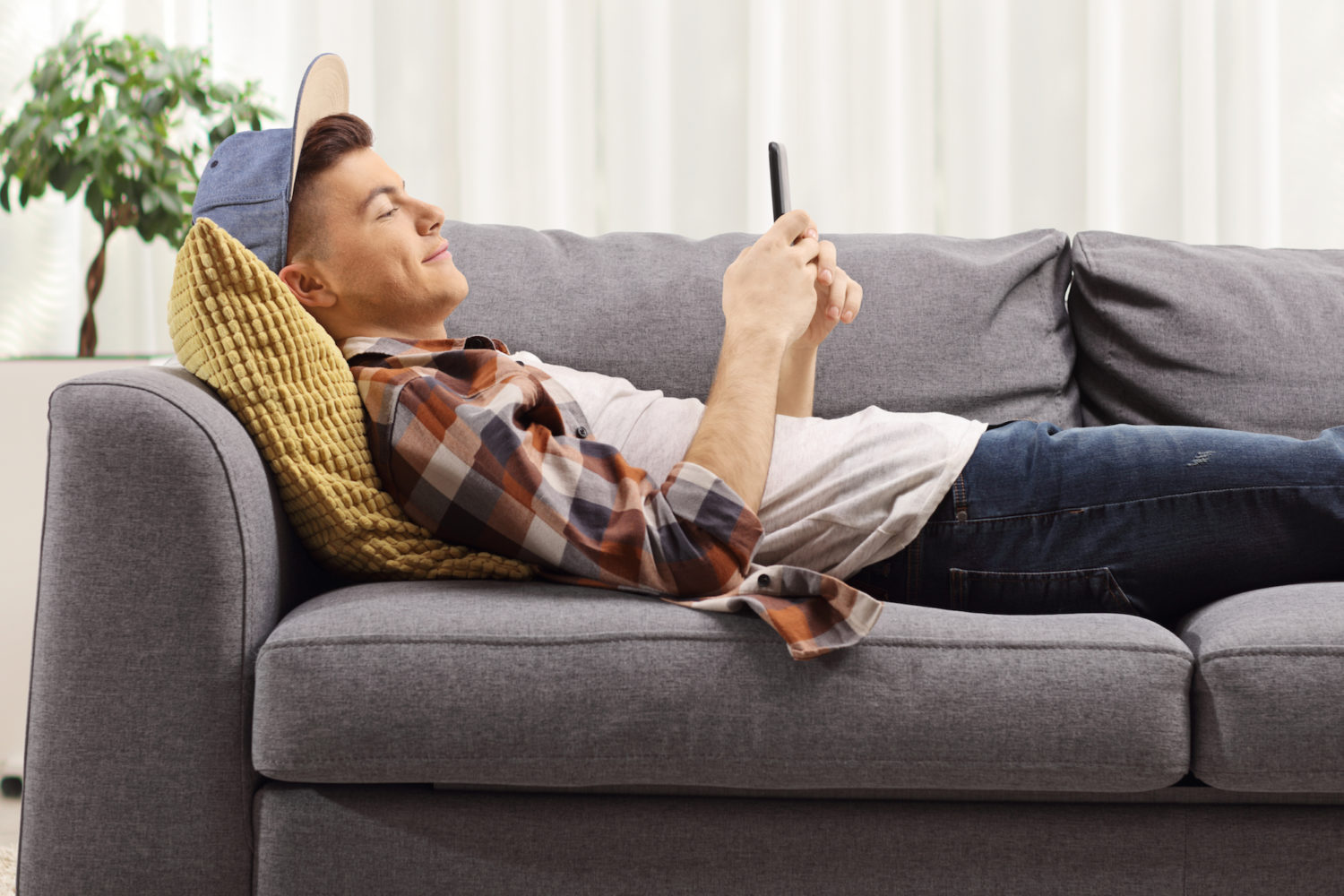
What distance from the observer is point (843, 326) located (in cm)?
143

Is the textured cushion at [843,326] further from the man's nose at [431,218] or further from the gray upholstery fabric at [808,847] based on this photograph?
the gray upholstery fabric at [808,847]

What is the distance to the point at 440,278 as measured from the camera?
4.04 ft

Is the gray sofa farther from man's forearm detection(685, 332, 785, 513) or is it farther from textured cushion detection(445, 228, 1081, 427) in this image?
textured cushion detection(445, 228, 1081, 427)

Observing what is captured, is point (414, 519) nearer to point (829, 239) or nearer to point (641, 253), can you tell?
point (641, 253)

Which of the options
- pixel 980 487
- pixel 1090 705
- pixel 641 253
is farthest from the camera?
pixel 641 253

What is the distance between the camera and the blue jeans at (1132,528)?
103cm

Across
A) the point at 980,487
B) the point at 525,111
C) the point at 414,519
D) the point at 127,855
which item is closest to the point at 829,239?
the point at 980,487

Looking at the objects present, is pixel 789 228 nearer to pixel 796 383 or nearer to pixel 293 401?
pixel 796 383

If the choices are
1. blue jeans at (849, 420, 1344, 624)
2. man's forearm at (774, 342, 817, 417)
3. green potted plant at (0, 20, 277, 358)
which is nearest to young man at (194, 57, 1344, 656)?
blue jeans at (849, 420, 1344, 624)

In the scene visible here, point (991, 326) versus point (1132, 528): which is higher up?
point (991, 326)

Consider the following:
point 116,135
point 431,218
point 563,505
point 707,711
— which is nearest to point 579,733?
point 707,711

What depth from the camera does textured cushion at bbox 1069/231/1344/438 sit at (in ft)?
4.54

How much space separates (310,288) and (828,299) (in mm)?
611

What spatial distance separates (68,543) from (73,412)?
0.36 ft
